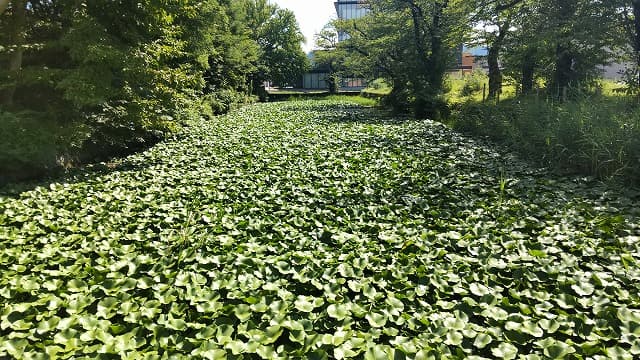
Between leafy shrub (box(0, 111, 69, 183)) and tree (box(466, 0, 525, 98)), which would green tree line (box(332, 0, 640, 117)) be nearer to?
tree (box(466, 0, 525, 98))

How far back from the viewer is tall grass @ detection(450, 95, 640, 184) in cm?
522

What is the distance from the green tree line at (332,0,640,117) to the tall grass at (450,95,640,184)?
5.96 feet

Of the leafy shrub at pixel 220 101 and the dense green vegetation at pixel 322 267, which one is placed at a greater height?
the leafy shrub at pixel 220 101

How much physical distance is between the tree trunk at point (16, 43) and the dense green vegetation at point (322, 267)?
1900 millimetres

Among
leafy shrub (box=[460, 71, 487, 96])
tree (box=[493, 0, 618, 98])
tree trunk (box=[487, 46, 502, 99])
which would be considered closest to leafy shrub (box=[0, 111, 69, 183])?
tree (box=[493, 0, 618, 98])

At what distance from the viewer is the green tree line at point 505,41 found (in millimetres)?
9852

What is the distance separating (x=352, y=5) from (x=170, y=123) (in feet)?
173

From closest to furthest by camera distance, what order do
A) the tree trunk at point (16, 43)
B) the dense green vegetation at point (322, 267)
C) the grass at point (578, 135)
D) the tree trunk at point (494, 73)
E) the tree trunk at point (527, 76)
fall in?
the dense green vegetation at point (322, 267) → the grass at point (578, 135) → the tree trunk at point (16, 43) → the tree trunk at point (527, 76) → the tree trunk at point (494, 73)

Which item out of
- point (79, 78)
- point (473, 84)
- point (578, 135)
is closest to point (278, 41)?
point (473, 84)

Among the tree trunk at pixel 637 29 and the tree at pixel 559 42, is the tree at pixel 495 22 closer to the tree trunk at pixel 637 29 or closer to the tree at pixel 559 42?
the tree at pixel 559 42

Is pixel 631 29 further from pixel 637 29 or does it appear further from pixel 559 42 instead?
pixel 559 42

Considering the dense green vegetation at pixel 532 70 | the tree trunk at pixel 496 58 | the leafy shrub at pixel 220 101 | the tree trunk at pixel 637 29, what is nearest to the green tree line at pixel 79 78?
the leafy shrub at pixel 220 101

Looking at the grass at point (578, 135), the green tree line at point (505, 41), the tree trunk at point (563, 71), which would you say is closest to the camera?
the grass at point (578, 135)

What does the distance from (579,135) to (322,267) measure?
5.37m
